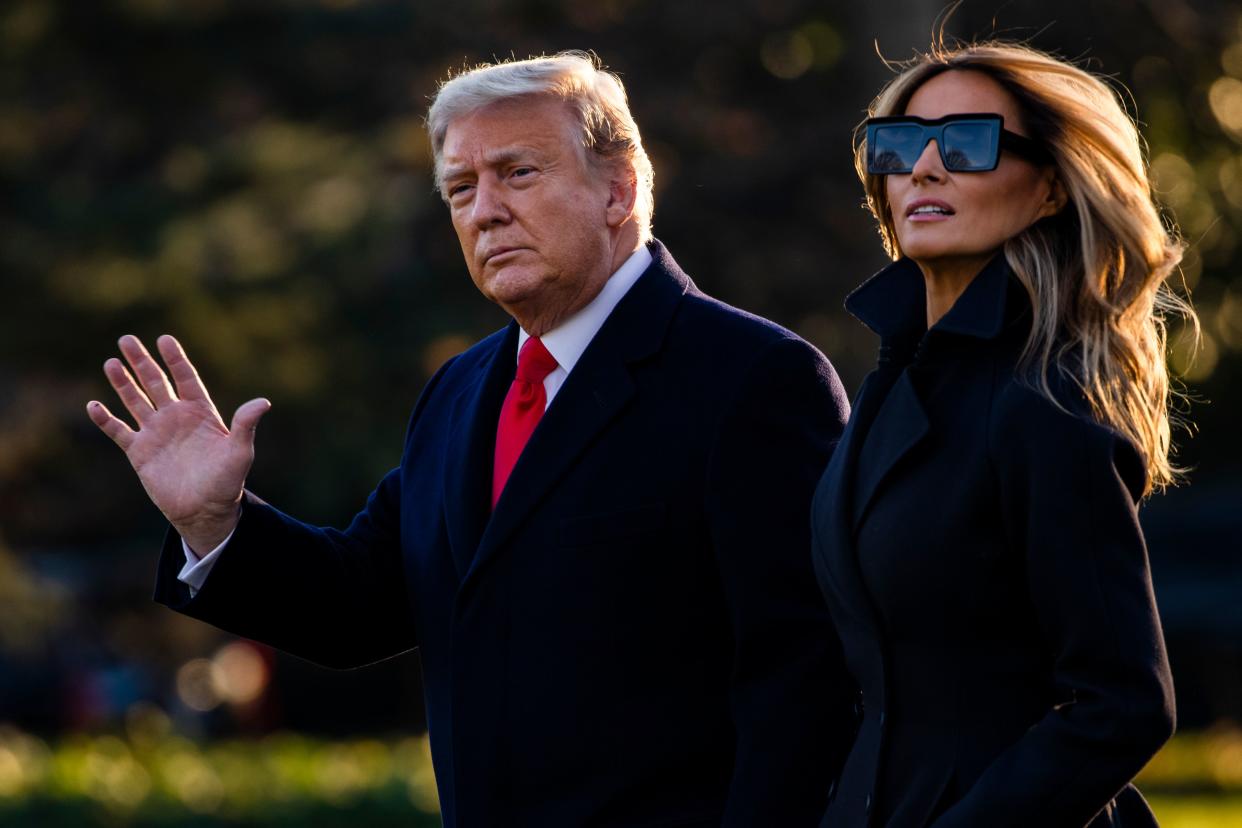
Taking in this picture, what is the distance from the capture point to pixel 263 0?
17.1 meters

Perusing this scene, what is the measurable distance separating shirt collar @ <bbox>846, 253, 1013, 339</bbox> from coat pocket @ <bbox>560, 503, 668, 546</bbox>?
0.50m

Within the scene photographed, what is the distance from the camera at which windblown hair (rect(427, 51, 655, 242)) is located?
362 centimetres

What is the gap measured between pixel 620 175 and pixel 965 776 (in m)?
1.42

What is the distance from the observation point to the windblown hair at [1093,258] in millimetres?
2736

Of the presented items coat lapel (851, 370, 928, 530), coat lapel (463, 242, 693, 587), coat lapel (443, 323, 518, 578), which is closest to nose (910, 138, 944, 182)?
coat lapel (851, 370, 928, 530)

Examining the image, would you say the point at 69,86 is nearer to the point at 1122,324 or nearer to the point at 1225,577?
the point at 1225,577

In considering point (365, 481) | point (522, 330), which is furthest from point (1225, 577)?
point (522, 330)

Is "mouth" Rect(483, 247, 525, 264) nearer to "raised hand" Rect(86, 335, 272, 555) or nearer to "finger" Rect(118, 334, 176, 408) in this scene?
"raised hand" Rect(86, 335, 272, 555)

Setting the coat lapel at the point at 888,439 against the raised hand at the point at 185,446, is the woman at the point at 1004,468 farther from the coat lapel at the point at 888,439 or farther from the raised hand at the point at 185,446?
the raised hand at the point at 185,446

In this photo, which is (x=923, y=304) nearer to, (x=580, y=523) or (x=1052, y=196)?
(x=1052, y=196)

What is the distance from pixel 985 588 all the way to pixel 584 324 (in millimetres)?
1178

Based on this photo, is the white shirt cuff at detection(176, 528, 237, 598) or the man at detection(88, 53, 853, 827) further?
the white shirt cuff at detection(176, 528, 237, 598)

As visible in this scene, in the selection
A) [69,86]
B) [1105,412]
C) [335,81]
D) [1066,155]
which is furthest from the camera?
[335,81]

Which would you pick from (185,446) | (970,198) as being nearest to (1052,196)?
(970,198)
